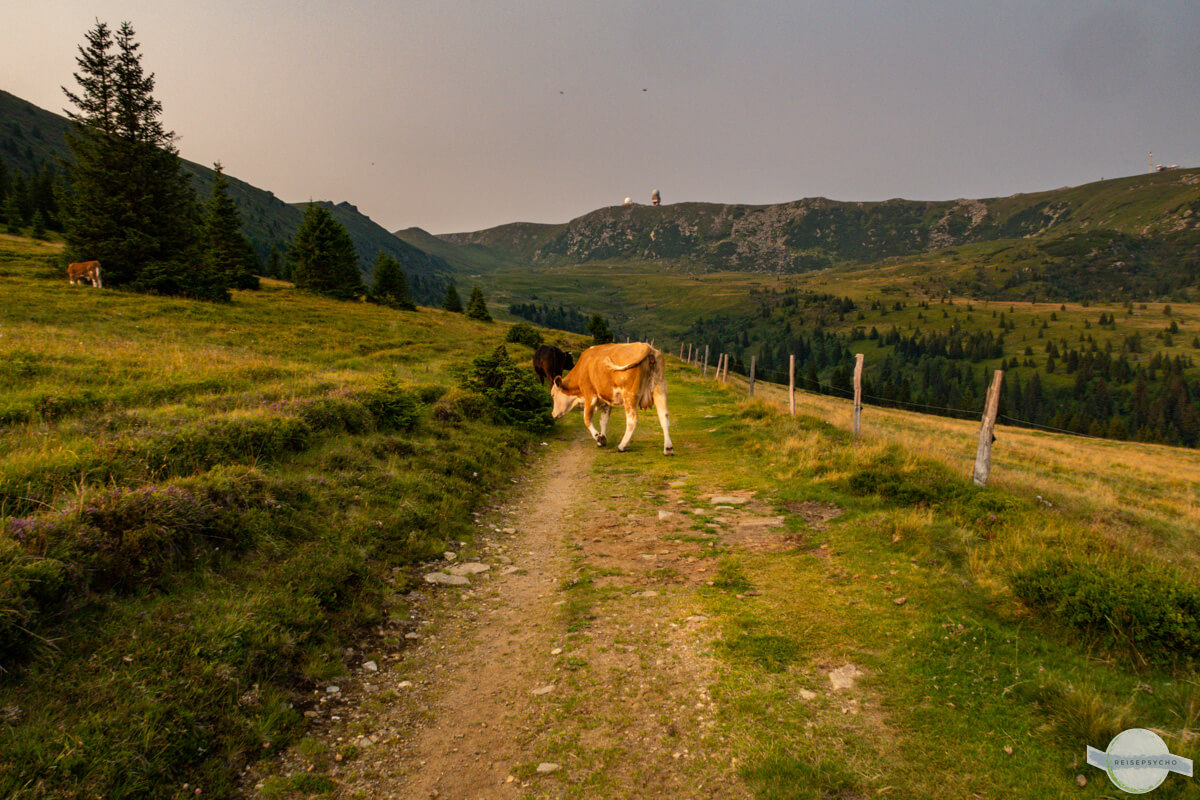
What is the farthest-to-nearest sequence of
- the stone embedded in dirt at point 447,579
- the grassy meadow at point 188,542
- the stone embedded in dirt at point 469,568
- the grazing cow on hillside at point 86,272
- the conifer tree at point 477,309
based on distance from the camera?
1. the conifer tree at point 477,309
2. the grazing cow on hillside at point 86,272
3. the stone embedded in dirt at point 469,568
4. the stone embedded in dirt at point 447,579
5. the grassy meadow at point 188,542

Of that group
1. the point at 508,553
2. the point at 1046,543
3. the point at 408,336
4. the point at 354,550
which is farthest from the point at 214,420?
the point at 408,336

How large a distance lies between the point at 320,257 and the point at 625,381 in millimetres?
44108

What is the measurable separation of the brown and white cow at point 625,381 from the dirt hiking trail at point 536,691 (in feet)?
20.8

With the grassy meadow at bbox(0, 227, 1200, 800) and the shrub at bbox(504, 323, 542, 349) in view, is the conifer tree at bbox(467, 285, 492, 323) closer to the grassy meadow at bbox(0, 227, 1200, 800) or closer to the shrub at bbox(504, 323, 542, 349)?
the shrub at bbox(504, 323, 542, 349)

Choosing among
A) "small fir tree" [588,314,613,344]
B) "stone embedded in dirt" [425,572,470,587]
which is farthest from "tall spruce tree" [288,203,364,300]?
"stone embedded in dirt" [425,572,470,587]

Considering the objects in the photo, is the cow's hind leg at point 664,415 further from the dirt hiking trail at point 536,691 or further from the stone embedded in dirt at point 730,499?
the dirt hiking trail at point 536,691

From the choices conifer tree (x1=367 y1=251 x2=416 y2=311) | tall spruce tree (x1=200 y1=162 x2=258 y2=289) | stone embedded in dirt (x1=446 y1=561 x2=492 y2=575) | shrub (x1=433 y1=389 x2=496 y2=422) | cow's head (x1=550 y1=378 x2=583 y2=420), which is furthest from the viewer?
conifer tree (x1=367 y1=251 x2=416 y2=311)

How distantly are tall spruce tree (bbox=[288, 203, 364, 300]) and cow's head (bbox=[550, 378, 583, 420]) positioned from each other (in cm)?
3995

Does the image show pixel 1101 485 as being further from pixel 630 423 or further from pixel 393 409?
pixel 393 409

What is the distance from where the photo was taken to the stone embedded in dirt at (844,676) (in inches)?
166

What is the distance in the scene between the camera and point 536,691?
Result: 447cm

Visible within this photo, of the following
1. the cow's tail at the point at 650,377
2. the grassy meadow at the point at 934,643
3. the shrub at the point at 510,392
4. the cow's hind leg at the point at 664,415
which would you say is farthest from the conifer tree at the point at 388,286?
the grassy meadow at the point at 934,643

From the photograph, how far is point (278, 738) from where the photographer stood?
3.73m

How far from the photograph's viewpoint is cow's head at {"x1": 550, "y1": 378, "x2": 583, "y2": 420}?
15.4 m
